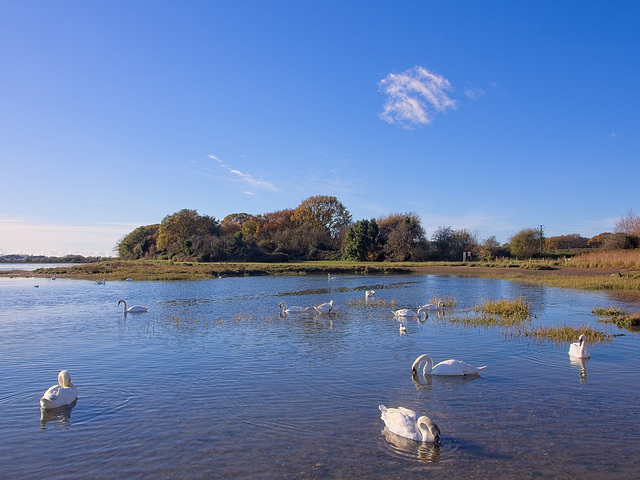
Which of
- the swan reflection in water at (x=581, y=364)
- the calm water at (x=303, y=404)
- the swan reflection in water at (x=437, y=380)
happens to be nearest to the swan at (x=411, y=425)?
the calm water at (x=303, y=404)

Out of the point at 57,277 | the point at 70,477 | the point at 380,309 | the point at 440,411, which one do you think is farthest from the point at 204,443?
the point at 57,277

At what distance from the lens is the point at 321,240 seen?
7919 centimetres

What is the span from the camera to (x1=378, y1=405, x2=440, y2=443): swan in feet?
20.8

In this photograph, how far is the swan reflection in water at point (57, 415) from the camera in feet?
24.1

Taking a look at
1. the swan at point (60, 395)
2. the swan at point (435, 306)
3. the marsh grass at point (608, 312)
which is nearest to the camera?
the swan at point (60, 395)

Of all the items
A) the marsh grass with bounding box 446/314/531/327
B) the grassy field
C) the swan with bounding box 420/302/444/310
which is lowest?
the marsh grass with bounding box 446/314/531/327

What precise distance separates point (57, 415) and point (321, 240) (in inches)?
2824

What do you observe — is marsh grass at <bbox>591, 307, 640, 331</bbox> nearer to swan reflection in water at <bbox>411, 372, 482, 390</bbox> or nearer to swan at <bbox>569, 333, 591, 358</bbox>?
swan at <bbox>569, 333, 591, 358</bbox>

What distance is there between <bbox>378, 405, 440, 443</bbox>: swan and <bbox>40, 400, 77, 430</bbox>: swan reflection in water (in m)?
5.09

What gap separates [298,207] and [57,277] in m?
50.6

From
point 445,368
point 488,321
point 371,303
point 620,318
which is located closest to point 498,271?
point 371,303

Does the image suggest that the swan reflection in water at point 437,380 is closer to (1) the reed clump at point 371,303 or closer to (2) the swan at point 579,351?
(2) the swan at point 579,351

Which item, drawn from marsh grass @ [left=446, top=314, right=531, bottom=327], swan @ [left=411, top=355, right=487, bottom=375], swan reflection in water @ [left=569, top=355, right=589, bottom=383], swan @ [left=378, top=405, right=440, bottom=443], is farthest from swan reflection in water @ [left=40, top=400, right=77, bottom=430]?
marsh grass @ [left=446, top=314, right=531, bottom=327]

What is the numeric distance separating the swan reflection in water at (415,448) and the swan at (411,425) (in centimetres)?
6
